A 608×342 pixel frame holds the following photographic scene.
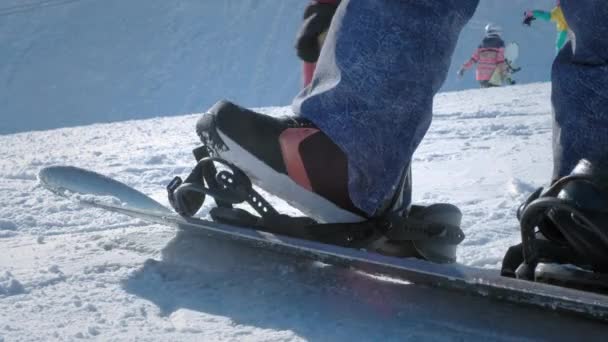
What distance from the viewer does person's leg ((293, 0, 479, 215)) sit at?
966mm

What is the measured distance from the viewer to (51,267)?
1086mm

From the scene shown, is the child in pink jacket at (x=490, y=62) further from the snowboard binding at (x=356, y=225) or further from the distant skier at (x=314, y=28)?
the snowboard binding at (x=356, y=225)

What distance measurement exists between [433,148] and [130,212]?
1.95 metres

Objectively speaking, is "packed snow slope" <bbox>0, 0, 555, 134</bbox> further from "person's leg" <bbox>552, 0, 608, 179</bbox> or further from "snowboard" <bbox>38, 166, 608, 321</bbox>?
"person's leg" <bbox>552, 0, 608, 179</bbox>

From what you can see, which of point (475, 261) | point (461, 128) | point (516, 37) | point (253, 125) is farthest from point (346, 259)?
point (516, 37)

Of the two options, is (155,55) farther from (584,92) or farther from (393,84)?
(584,92)

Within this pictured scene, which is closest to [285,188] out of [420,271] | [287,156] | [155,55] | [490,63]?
[287,156]

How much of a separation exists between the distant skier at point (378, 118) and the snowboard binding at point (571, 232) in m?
0.02

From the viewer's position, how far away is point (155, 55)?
1873cm

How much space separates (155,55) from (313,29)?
691 inches

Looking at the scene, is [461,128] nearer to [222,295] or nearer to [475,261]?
[475,261]

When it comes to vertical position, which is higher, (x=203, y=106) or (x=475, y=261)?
(x=475, y=261)

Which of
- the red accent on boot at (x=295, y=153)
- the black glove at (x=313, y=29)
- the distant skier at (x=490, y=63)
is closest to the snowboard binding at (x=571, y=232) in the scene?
the red accent on boot at (x=295, y=153)

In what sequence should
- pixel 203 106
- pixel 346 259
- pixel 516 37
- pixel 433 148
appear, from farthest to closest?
pixel 516 37 < pixel 203 106 < pixel 433 148 < pixel 346 259
